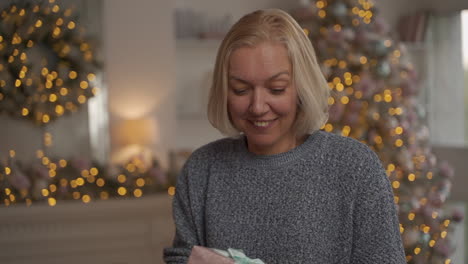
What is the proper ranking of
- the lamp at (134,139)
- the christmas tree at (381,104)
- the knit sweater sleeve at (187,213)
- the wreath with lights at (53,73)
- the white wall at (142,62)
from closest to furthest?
1. the knit sweater sleeve at (187,213)
2. the christmas tree at (381,104)
3. the wreath with lights at (53,73)
4. the lamp at (134,139)
5. the white wall at (142,62)

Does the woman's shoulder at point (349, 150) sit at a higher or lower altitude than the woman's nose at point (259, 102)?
lower

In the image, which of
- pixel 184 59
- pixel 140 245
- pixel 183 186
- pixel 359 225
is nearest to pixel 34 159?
pixel 140 245

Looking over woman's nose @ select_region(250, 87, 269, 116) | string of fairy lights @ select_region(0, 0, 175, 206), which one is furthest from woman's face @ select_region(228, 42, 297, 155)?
string of fairy lights @ select_region(0, 0, 175, 206)

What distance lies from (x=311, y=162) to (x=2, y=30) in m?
1.60

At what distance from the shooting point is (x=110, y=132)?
16.1ft

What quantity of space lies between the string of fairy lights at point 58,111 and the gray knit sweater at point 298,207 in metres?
2.70

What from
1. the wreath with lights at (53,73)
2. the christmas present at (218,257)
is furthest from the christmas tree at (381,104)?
the christmas present at (218,257)

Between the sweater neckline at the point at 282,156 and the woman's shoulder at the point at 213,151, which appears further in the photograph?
the woman's shoulder at the point at 213,151

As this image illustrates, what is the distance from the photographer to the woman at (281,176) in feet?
4.98

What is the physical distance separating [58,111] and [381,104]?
2.21m

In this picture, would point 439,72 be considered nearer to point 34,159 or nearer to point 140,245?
point 140,245

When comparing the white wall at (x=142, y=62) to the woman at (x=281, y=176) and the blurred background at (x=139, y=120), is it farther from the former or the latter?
the woman at (x=281, y=176)

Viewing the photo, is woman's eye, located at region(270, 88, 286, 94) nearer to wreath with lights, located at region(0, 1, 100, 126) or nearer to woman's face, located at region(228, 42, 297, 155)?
woman's face, located at region(228, 42, 297, 155)

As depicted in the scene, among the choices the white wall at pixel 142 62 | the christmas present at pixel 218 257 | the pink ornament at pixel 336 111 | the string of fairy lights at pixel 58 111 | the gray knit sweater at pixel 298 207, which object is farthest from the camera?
the white wall at pixel 142 62
